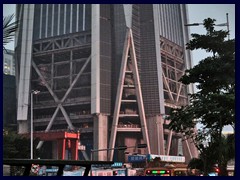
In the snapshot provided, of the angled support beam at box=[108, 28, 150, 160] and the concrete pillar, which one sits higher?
the angled support beam at box=[108, 28, 150, 160]

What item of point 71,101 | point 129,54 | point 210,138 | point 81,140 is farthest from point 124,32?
point 210,138

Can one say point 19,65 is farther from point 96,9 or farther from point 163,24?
point 163,24

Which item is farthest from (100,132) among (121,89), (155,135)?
(155,135)

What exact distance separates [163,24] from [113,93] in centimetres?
1009

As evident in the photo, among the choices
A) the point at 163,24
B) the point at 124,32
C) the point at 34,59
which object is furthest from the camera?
the point at 34,59

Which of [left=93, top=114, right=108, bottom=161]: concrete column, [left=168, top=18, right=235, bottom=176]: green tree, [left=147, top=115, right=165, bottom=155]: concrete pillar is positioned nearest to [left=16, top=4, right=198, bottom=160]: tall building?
[left=93, top=114, right=108, bottom=161]: concrete column

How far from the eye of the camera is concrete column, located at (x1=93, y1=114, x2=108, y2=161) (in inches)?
1479

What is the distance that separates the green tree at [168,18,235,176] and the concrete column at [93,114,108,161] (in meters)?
26.4

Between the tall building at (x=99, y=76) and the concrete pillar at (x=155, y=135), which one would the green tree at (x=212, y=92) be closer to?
the tall building at (x=99, y=76)

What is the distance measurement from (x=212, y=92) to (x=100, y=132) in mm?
28371

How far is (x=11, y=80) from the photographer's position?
122 ft

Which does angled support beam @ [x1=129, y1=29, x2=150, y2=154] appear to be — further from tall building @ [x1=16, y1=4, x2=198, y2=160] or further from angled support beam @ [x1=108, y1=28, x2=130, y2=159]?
angled support beam @ [x1=108, y1=28, x2=130, y2=159]

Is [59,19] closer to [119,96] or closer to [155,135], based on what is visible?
[119,96]

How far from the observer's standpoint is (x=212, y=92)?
10.7 m
